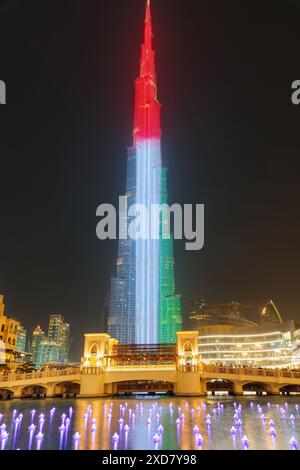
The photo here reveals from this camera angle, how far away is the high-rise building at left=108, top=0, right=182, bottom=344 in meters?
184

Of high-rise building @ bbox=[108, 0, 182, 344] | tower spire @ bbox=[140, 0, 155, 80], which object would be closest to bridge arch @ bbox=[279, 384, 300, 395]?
high-rise building @ bbox=[108, 0, 182, 344]

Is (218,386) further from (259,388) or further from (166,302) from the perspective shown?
(166,302)

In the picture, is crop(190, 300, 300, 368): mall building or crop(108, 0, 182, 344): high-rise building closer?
crop(190, 300, 300, 368): mall building

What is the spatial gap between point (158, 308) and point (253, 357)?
208 feet

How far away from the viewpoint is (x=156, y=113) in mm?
194750

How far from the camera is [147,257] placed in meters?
184

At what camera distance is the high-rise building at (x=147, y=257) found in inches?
7229

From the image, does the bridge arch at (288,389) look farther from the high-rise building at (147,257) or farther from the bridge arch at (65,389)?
the high-rise building at (147,257)

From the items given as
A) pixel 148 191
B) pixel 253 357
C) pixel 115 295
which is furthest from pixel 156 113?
pixel 253 357

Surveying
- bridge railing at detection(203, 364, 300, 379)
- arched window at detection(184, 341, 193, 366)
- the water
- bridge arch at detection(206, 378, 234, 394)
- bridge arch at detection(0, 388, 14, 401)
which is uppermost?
arched window at detection(184, 341, 193, 366)

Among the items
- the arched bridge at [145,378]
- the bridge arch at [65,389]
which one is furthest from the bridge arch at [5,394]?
the bridge arch at [65,389]

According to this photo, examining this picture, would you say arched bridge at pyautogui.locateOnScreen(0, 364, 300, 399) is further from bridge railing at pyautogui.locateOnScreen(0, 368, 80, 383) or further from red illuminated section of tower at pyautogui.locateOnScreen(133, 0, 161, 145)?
red illuminated section of tower at pyautogui.locateOnScreen(133, 0, 161, 145)

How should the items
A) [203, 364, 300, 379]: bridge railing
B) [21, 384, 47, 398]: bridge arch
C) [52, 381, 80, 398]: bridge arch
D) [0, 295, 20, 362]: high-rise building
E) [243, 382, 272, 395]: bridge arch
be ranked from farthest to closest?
[0, 295, 20, 362]: high-rise building < [21, 384, 47, 398]: bridge arch < [52, 381, 80, 398]: bridge arch < [243, 382, 272, 395]: bridge arch < [203, 364, 300, 379]: bridge railing
